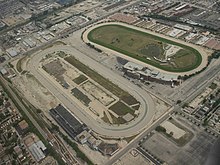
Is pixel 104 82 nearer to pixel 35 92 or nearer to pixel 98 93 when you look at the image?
pixel 98 93

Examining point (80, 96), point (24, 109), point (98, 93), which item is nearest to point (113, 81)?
point (98, 93)

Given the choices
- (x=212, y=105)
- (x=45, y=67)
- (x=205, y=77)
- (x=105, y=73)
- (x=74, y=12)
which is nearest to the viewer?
(x=212, y=105)

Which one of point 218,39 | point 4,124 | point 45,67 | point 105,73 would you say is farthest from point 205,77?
point 4,124

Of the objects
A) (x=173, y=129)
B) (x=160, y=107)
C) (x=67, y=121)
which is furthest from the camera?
(x=160, y=107)

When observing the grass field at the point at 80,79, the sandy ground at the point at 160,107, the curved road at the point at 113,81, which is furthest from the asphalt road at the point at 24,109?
the sandy ground at the point at 160,107

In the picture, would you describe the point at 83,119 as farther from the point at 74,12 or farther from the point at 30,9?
the point at 30,9
